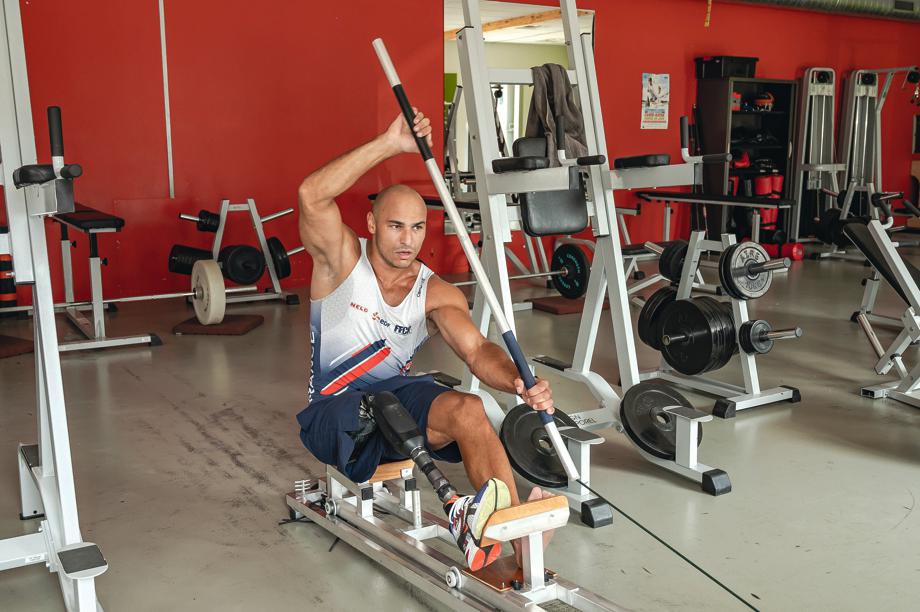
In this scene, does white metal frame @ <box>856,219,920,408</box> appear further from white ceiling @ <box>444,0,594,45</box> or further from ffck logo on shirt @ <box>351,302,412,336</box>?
white ceiling @ <box>444,0,594,45</box>

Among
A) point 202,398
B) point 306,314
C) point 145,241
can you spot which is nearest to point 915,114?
point 306,314

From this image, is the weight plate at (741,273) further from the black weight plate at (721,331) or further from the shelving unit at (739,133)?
the shelving unit at (739,133)

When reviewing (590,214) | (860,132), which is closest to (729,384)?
(590,214)

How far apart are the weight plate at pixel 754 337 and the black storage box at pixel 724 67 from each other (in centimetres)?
482

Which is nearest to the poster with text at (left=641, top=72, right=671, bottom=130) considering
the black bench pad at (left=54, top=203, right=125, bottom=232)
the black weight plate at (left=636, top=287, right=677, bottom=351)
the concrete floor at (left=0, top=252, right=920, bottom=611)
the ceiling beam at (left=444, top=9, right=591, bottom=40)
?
the ceiling beam at (left=444, top=9, right=591, bottom=40)

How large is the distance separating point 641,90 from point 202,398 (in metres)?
5.25

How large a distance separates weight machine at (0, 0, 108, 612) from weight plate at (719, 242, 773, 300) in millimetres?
2458

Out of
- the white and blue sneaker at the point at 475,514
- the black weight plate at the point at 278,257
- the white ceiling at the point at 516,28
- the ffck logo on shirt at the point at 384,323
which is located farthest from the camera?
the white ceiling at the point at 516,28

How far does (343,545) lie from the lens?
2297 millimetres

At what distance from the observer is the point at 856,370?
Answer: 13.5ft

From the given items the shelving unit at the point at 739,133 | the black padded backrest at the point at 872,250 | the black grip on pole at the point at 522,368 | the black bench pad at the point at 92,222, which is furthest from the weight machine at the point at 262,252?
the shelving unit at the point at 739,133

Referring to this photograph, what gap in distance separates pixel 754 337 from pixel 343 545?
6.24 feet

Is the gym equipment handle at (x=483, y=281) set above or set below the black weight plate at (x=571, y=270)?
above

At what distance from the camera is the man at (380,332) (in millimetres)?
2010
